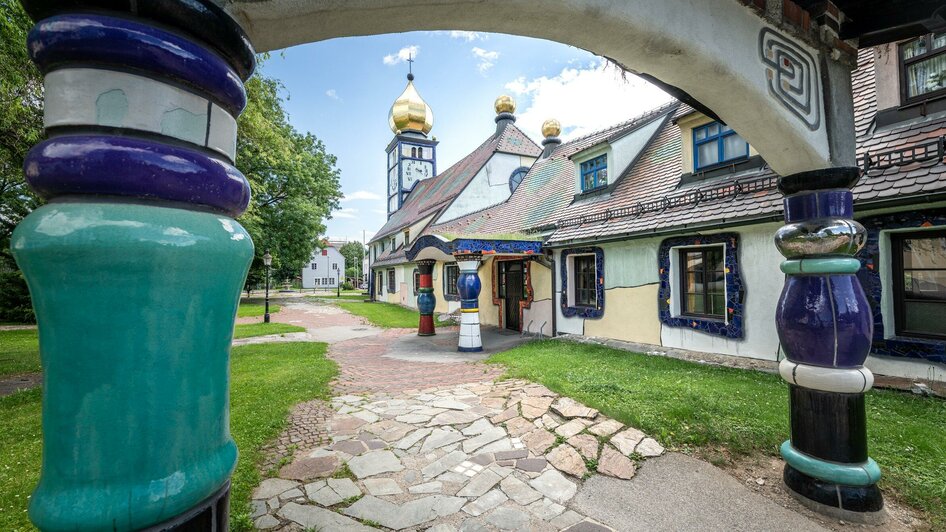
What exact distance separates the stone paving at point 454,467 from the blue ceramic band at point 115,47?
2.87m

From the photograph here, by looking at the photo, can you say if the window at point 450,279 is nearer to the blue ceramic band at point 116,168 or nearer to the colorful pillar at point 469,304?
the colorful pillar at point 469,304

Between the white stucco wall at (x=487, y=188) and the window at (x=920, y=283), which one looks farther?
the white stucco wall at (x=487, y=188)

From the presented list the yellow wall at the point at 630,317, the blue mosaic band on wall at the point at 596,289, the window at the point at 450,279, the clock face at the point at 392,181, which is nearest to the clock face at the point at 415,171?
the clock face at the point at 392,181

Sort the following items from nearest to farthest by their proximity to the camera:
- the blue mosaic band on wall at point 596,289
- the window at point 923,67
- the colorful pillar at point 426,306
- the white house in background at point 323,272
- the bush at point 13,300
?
the window at point 923,67, the blue mosaic band on wall at point 596,289, the colorful pillar at point 426,306, the bush at point 13,300, the white house in background at point 323,272

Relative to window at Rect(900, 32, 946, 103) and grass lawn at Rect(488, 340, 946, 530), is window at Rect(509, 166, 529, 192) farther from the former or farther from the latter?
window at Rect(900, 32, 946, 103)

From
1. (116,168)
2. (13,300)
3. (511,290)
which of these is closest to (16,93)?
(116,168)

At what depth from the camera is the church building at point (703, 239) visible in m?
5.20

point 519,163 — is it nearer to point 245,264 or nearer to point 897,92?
point 897,92

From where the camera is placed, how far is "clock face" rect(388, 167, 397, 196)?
34.9 metres

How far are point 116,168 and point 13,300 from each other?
2641cm

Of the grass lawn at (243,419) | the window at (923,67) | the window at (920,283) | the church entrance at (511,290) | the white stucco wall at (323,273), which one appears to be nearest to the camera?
the grass lawn at (243,419)

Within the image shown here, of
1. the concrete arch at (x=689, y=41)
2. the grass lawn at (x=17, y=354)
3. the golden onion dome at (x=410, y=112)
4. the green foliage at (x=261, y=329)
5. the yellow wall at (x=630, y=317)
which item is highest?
the golden onion dome at (x=410, y=112)

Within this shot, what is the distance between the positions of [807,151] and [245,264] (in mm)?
3292

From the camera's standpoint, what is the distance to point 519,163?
61.6ft
